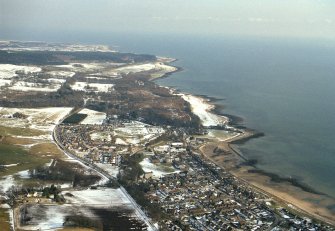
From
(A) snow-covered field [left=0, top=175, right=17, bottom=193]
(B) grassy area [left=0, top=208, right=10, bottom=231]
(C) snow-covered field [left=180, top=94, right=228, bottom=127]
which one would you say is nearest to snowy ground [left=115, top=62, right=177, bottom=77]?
(C) snow-covered field [left=180, top=94, right=228, bottom=127]

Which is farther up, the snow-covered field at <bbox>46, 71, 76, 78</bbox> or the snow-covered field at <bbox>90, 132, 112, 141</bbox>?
the snow-covered field at <bbox>46, 71, 76, 78</bbox>

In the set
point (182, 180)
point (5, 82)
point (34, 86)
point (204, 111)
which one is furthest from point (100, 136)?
point (5, 82)

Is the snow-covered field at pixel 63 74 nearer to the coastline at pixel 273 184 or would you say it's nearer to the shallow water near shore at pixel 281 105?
the shallow water near shore at pixel 281 105

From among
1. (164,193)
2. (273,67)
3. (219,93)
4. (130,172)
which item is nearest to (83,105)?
(219,93)

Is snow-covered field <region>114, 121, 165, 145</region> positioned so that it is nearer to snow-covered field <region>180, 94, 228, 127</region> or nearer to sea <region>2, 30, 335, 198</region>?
snow-covered field <region>180, 94, 228, 127</region>

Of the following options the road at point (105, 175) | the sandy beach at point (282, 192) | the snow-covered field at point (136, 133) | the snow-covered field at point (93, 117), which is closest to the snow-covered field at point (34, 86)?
the snow-covered field at point (93, 117)

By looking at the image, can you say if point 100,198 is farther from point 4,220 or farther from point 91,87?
point 91,87
